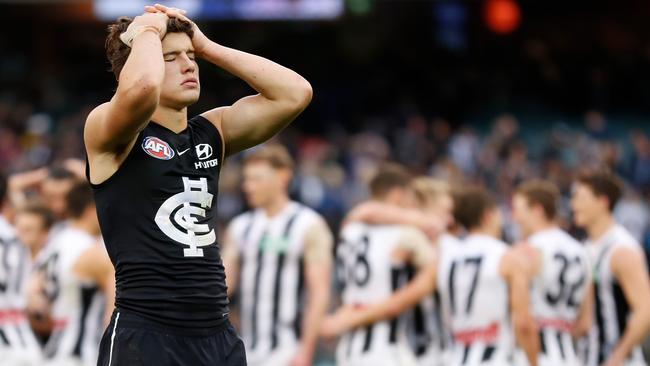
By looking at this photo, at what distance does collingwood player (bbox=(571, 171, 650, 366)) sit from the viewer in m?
8.12

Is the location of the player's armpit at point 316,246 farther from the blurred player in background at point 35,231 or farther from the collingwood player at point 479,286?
the blurred player in background at point 35,231

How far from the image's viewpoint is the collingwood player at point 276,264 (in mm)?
9016

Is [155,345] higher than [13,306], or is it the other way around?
[155,345]

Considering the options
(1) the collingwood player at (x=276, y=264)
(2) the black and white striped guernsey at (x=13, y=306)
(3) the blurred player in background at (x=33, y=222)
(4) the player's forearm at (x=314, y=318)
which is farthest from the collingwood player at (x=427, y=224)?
(2) the black and white striped guernsey at (x=13, y=306)

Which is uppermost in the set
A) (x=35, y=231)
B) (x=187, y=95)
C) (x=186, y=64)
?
(x=186, y=64)

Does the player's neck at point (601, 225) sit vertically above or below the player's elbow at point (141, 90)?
below

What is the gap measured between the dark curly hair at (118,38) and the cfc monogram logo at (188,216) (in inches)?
22.6

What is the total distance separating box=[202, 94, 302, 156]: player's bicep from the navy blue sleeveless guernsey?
1.27 feet

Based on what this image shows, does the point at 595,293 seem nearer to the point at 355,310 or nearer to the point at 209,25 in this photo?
the point at 355,310

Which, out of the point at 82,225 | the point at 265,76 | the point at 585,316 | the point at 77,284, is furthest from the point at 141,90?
the point at 585,316

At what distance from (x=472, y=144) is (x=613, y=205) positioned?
1427 centimetres

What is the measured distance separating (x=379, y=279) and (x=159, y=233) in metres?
4.19

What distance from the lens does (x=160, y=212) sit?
501cm

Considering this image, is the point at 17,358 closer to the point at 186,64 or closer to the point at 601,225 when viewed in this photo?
the point at 186,64
